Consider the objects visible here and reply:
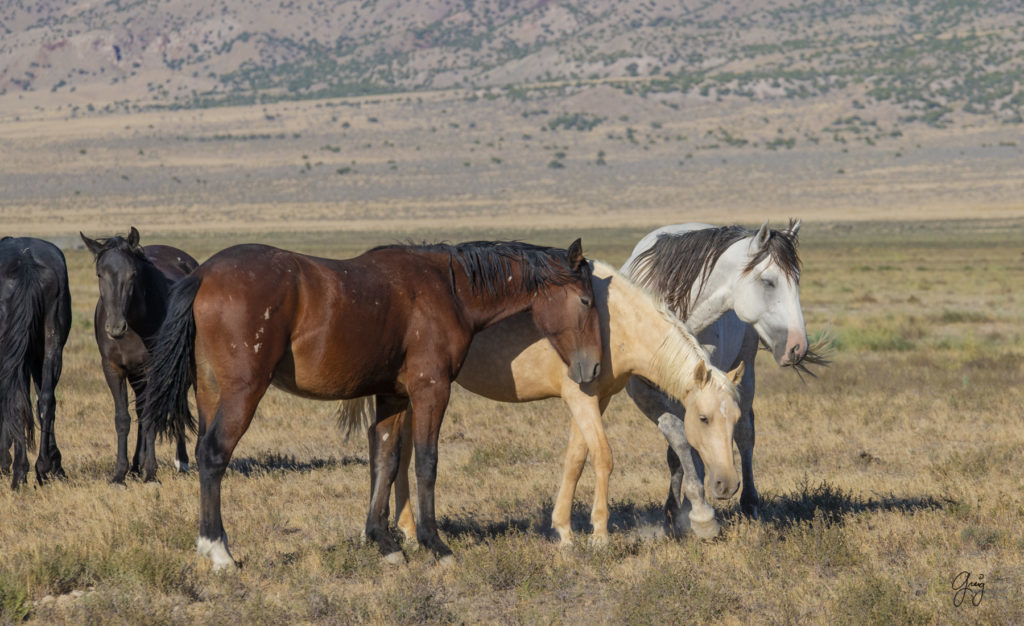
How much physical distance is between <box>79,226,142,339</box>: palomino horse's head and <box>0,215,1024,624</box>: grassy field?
1.36m

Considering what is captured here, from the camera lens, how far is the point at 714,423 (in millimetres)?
7457

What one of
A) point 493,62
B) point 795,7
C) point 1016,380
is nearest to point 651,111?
point 493,62

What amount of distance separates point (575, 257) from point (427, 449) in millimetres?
1534

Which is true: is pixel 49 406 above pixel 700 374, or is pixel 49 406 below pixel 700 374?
below

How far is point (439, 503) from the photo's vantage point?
9.47m

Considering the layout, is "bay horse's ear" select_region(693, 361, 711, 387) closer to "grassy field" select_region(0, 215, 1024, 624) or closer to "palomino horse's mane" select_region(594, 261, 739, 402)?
"palomino horse's mane" select_region(594, 261, 739, 402)

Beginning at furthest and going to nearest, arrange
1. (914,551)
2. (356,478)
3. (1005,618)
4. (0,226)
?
1. (0,226)
2. (356,478)
3. (914,551)
4. (1005,618)

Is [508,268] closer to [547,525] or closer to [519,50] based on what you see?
[547,525]

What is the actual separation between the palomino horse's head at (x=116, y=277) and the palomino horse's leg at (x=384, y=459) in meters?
2.24

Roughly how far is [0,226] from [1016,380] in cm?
6178

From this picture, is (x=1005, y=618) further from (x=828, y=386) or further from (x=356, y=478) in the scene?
(x=828, y=386)

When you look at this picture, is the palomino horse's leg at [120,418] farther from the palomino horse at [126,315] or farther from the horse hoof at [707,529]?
the horse hoof at [707,529]

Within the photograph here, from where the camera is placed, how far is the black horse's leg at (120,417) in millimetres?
9969

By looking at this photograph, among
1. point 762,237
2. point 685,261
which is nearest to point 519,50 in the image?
point 685,261
